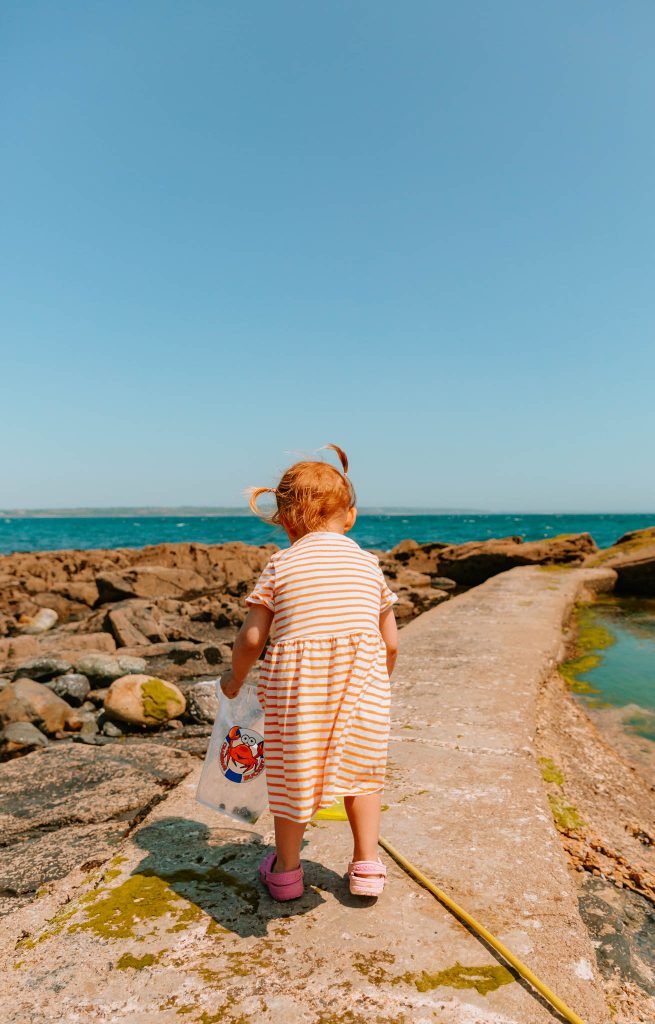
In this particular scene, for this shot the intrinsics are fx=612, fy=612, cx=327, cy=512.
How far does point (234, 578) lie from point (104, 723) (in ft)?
41.9

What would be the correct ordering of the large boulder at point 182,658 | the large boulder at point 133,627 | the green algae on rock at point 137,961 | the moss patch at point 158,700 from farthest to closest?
the large boulder at point 133,627
the large boulder at point 182,658
the moss patch at point 158,700
the green algae on rock at point 137,961

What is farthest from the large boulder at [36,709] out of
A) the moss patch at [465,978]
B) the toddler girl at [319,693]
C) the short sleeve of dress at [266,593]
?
the moss patch at [465,978]

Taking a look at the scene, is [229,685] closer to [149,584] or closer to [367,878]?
[367,878]

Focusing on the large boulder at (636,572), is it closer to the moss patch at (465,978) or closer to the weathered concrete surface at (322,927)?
the weathered concrete surface at (322,927)

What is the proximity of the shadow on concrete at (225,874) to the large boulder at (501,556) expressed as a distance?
44.1ft

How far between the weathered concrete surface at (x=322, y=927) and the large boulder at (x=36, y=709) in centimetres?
295

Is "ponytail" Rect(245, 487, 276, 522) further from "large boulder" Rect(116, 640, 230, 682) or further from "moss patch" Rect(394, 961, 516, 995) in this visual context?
"large boulder" Rect(116, 640, 230, 682)

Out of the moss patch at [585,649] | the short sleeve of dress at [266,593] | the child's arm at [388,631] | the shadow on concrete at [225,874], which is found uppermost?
the short sleeve of dress at [266,593]

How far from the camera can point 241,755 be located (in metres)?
2.31

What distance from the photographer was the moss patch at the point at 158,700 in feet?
17.6

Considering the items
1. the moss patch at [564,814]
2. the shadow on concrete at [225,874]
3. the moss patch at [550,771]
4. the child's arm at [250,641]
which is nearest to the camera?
the shadow on concrete at [225,874]

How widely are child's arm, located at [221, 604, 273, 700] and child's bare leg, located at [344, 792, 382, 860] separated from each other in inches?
21.8

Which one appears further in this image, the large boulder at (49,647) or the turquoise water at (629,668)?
the large boulder at (49,647)

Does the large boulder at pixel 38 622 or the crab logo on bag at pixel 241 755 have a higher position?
the crab logo on bag at pixel 241 755
